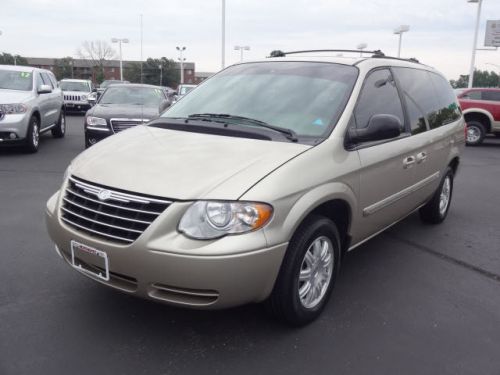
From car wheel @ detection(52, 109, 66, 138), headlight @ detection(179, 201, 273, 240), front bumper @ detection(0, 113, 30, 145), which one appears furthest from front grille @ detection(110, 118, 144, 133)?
headlight @ detection(179, 201, 273, 240)

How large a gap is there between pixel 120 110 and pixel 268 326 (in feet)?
22.7

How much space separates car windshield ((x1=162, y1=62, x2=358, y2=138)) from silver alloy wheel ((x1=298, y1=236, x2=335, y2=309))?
0.77 m

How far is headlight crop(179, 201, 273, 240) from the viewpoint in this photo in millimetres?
2531

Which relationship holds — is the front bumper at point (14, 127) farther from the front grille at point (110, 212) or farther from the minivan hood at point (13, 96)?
the front grille at point (110, 212)

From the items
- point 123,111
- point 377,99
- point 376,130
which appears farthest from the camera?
point 123,111

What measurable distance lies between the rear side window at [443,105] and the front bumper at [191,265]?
295 centimetres

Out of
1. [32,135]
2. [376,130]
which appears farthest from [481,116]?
[376,130]

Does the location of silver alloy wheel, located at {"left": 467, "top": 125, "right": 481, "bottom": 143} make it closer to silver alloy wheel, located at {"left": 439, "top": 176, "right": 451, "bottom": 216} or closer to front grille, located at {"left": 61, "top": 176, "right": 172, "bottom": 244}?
silver alloy wheel, located at {"left": 439, "top": 176, "right": 451, "bottom": 216}

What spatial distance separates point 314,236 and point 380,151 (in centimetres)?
109

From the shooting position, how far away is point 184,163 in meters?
2.86

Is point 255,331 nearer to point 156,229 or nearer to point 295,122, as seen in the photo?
point 156,229

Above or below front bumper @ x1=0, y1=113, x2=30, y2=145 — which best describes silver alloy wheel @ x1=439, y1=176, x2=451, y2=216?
below

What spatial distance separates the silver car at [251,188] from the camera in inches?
100.0

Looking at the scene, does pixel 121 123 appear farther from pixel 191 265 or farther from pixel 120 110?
pixel 191 265
